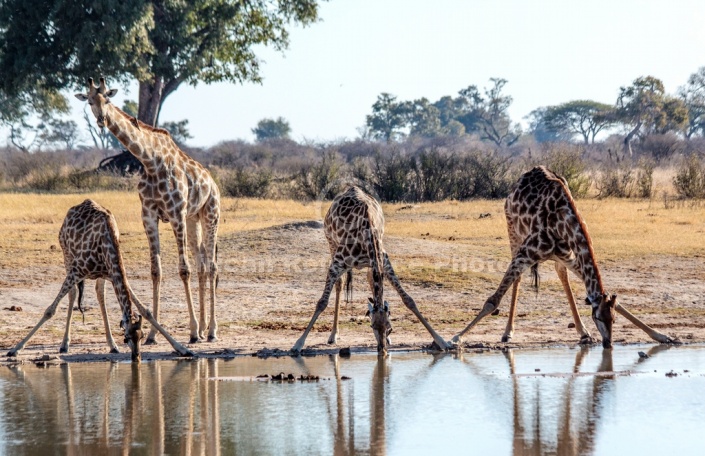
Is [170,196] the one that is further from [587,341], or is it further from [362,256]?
[587,341]

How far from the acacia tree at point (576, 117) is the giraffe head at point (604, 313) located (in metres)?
61.0

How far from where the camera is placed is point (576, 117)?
74438 millimetres

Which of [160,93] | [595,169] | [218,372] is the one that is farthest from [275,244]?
[160,93]

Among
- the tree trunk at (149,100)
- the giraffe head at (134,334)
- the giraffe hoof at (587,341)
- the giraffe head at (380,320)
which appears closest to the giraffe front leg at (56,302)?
the giraffe head at (134,334)

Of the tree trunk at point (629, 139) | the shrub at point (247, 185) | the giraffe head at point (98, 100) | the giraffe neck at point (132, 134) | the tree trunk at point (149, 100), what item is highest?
the tree trunk at point (149, 100)

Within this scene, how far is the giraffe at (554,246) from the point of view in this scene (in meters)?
9.55

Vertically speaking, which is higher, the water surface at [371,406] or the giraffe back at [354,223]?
the giraffe back at [354,223]

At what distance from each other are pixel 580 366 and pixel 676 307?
4.50 metres

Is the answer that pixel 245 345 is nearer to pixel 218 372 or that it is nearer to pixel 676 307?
pixel 218 372

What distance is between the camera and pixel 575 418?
7199 millimetres

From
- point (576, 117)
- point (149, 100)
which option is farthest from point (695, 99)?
point (149, 100)

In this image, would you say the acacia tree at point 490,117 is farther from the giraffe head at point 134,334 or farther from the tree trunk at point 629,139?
the giraffe head at point 134,334

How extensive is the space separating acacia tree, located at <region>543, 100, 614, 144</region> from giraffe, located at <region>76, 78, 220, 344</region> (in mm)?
59462

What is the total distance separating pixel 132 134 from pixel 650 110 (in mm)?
50645
